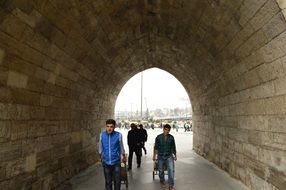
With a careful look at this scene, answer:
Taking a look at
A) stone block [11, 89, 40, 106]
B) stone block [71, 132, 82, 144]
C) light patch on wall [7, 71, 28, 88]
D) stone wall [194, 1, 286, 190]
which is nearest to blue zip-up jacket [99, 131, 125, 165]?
stone block [11, 89, 40, 106]

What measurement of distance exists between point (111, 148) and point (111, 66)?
19.6 feet

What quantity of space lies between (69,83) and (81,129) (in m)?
2.20

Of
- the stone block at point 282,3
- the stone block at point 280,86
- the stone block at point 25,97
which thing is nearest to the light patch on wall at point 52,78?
the stone block at point 25,97

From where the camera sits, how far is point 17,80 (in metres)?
5.38

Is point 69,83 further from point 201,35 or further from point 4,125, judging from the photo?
point 201,35

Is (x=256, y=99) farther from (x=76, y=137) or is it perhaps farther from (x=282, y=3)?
(x=76, y=137)

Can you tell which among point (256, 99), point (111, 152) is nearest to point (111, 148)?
point (111, 152)

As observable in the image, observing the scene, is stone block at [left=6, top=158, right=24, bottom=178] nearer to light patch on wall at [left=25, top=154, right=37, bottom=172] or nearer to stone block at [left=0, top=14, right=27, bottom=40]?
light patch on wall at [left=25, top=154, right=37, bottom=172]

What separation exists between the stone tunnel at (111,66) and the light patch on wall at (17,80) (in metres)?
0.02

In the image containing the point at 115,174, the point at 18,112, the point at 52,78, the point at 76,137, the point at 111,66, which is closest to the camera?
the point at 18,112

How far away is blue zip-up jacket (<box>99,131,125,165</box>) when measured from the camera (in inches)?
219

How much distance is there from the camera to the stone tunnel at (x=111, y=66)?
5066 mm

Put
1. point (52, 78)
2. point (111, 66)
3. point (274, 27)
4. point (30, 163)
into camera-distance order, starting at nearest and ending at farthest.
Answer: point (274, 27) → point (30, 163) → point (52, 78) → point (111, 66)

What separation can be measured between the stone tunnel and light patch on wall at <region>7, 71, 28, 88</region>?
0.7 inches
